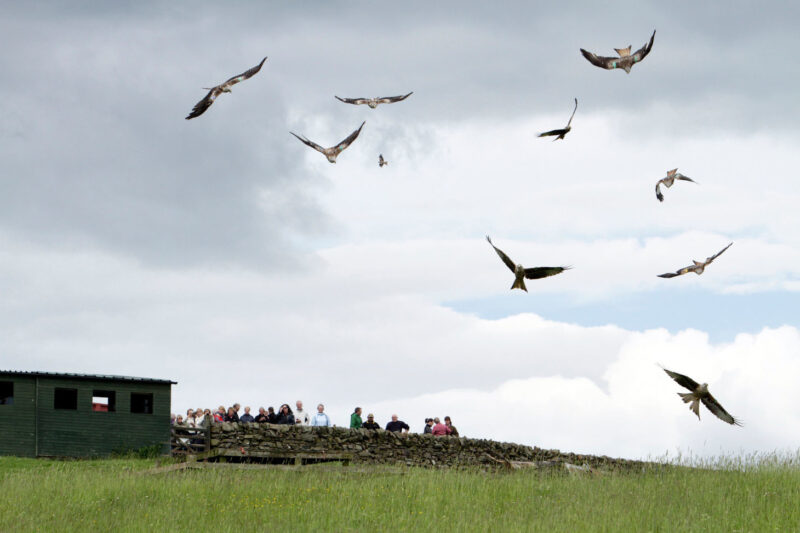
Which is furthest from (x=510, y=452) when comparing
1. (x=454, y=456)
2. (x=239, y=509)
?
(x=239, y=509)

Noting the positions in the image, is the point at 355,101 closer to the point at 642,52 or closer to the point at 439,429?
the point at 642,52

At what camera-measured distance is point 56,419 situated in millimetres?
32969

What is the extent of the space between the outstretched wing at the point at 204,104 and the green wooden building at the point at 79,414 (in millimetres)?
23205

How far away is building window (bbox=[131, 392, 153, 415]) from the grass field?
45.3 ft

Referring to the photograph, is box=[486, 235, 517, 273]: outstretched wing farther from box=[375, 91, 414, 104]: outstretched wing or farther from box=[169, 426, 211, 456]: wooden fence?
box=[169, 426, 211, 456]: wooden fence

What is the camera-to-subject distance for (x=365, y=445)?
28125 millimetres

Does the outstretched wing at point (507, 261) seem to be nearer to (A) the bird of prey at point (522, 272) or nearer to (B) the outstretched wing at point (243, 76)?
(A) the bird of prey at point (522, 272)

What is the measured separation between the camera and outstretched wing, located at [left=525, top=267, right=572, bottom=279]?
11.5 meters

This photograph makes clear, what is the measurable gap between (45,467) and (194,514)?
14.4 meters

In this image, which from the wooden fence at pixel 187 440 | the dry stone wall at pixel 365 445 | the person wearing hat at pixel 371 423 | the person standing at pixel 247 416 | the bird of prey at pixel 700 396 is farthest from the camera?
the wooden fence at pixel 187 440

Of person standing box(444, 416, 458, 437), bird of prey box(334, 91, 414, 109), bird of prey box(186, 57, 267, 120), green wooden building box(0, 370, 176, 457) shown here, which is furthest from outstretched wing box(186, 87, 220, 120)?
green wooden building box(0, 370, 176, 457)

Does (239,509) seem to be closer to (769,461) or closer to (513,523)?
(513,523)

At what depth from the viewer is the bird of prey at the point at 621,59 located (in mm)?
12469

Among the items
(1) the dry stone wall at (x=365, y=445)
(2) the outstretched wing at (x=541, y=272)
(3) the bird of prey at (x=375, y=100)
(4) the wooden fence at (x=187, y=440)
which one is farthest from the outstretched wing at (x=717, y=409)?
(4) the wooden fence at (x=187, y=440)
